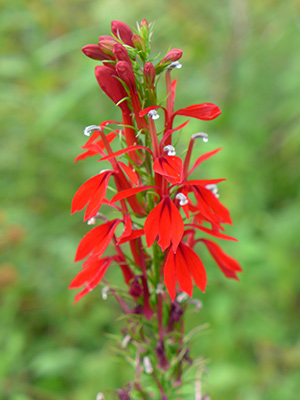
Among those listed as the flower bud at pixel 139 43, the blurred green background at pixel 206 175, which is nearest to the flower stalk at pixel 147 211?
the flower bud at pixel 139 43

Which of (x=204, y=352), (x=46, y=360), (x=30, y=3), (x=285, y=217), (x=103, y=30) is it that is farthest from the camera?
(x=30, y=3)

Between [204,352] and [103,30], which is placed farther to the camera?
[103,30]

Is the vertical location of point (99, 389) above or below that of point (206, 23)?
below

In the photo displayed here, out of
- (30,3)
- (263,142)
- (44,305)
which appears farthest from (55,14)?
(44,305)

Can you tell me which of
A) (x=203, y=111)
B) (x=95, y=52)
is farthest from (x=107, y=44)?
(x=203, y=111)

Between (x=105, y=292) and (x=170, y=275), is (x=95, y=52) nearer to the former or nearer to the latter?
(x=170, y=275)

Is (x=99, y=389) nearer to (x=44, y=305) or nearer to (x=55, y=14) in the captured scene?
(x=44, y=305)

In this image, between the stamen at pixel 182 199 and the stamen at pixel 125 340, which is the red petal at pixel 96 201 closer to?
the stamen at pixel 182 199

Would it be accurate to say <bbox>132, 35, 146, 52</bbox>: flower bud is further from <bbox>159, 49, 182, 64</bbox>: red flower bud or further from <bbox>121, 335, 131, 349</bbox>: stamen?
<bbox>121, 335, 131, 349</bbox>: stamen
